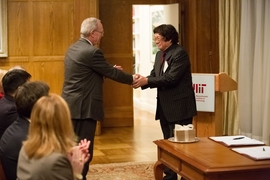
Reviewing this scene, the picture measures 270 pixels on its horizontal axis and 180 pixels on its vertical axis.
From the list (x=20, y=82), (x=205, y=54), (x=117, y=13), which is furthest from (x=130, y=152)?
(x=20, y=82)

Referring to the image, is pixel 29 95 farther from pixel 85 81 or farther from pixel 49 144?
pixel 85 81

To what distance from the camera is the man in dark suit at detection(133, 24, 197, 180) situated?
4.41 metres

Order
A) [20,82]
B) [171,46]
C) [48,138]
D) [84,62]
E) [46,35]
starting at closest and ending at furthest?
[48,138]
[20,82]
[84,62]
[171,46]
[46,35]

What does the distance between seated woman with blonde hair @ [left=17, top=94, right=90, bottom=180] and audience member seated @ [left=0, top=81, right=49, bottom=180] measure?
1.21 ft

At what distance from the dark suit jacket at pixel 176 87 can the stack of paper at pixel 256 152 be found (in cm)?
103

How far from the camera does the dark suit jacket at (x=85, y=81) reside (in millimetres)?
3992

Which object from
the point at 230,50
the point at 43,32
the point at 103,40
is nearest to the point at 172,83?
the point at 230,50

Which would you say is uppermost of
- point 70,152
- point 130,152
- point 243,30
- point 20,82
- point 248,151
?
point 243,30

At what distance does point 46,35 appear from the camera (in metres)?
7.50

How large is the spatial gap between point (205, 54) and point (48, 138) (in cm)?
586

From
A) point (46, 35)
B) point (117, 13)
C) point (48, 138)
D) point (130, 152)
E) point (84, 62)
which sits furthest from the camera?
point (117, 13)

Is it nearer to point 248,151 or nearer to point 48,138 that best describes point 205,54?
point 248,151

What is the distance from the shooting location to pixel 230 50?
7133mm

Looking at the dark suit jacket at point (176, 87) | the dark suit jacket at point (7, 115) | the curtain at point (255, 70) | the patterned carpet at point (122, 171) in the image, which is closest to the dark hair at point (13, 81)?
the dark suit jacket at point (7, 115)
